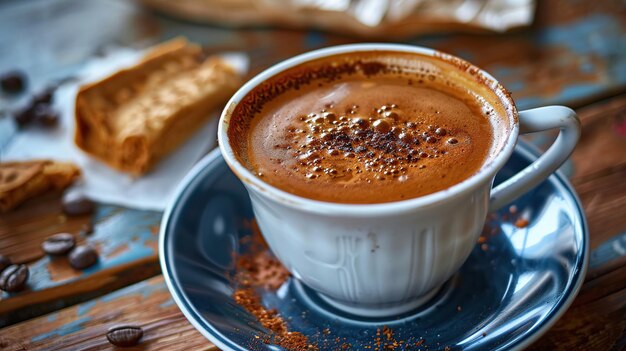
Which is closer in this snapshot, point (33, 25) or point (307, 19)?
point (307, 19)

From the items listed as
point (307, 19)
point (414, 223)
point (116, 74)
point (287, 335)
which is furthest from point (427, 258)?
point (307, 19)

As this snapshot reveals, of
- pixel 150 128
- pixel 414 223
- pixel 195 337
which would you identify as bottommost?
pixel 195 337

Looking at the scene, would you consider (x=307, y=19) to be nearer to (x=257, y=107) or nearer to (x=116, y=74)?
(x=116, y=74)

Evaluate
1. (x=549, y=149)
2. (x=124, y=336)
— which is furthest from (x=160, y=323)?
(x=549, y=149)

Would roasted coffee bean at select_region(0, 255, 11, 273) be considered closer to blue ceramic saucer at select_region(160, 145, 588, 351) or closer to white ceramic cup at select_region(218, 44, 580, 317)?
blue ceramic saucer at select_region(160, 145, 588, 351)

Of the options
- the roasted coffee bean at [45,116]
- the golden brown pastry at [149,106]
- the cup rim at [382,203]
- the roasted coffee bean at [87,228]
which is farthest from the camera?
the roasted coffee bean at [45,116]

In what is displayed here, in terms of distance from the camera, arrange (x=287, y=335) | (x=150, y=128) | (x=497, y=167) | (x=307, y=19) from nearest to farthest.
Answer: (x=497, y=167) < (x=287, y=335) < (x=150, y=128) < (x=307, y=19)

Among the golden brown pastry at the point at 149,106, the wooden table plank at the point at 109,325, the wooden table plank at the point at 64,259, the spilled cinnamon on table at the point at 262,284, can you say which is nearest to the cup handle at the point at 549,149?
the spilled cinnamon on table at the point at 262,284

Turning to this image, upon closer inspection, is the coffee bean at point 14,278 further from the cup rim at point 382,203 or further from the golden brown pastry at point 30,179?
the cup rim at point 382,203
